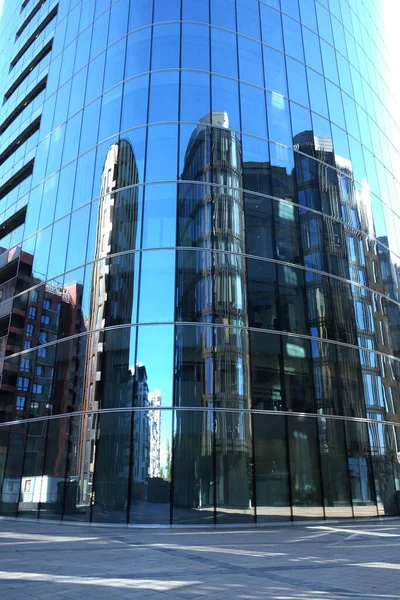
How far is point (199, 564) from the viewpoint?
9.49 m

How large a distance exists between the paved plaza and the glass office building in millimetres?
2762

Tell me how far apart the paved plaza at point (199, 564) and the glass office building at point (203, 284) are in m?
2.76

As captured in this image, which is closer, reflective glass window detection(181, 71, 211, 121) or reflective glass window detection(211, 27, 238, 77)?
reflective glass window detection(181, 71, 211, 121)

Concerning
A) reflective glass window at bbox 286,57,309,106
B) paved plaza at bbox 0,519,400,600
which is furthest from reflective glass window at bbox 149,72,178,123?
paved plaza at bbox 0,519,400,600

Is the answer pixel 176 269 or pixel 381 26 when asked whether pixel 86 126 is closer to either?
pixel 176 269

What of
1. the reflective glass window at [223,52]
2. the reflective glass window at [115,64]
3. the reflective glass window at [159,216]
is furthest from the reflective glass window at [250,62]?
the reflective glass window at [159,216]

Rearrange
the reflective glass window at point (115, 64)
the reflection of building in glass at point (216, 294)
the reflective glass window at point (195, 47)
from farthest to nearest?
the reflective glass window at point (115, 64), the reflective glass window at point (195, 47), the reflection of building in glass at point (216, 294)

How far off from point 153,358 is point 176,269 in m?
3.74

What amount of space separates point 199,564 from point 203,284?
11058mm

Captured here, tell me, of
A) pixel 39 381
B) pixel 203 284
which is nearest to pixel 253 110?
pixel 203 284

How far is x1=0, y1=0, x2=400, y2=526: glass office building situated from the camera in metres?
17.2

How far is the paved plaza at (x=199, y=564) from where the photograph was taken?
7102 millimetres

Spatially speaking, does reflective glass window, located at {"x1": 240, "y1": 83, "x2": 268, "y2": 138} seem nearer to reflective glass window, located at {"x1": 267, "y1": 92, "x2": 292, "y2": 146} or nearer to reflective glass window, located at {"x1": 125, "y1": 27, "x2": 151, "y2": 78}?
reflective glass window, located at {"x1": 267, "y1": 92, "x2": 292, "y2": 146}

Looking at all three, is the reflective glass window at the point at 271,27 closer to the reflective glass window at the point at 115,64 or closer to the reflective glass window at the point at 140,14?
the reflective glass window at the point at 140,14
